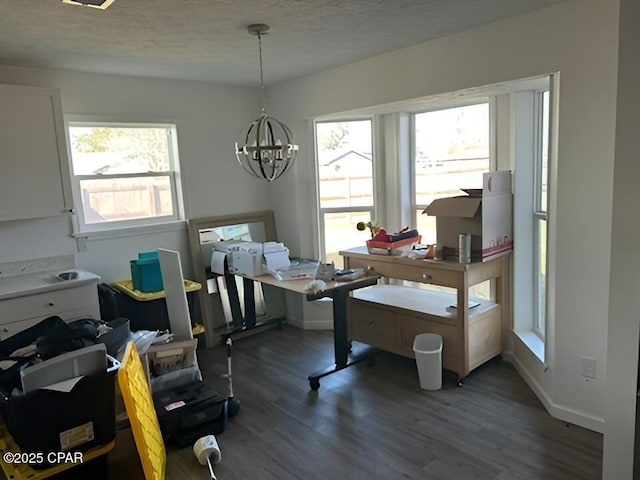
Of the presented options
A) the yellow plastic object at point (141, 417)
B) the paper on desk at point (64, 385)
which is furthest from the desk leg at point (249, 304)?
the paper on desk at point (64, 385)

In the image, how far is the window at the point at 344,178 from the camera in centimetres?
445

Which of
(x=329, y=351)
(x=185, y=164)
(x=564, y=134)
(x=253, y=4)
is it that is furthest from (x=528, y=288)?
(x=185, y=164)

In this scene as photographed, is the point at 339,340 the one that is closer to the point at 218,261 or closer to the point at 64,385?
the point at 218,261

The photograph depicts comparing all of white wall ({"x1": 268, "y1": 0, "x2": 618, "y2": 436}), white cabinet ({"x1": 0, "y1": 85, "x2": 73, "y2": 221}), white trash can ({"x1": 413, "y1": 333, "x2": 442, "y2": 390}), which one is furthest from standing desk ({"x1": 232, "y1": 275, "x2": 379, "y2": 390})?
white cabinet ({"x1": 0, "y1": 85, "x2": 73, "y2": 221})

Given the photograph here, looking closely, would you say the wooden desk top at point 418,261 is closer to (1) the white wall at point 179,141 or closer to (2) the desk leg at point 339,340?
(2) the desk leg at point 339,340

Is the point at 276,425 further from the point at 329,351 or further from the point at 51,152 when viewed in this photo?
the point at 51,152

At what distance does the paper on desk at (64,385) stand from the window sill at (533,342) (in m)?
2.71

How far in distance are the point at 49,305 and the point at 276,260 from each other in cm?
164

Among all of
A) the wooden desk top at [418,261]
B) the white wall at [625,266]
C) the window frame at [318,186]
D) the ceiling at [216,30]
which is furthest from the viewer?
the window frame at [318,186]

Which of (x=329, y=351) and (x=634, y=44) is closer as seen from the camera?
(x=634, y=44)

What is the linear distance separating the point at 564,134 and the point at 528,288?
1.33m

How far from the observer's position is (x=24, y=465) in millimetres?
2135

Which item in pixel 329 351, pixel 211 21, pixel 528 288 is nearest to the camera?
pixel 211 21

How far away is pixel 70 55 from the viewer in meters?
3.22
